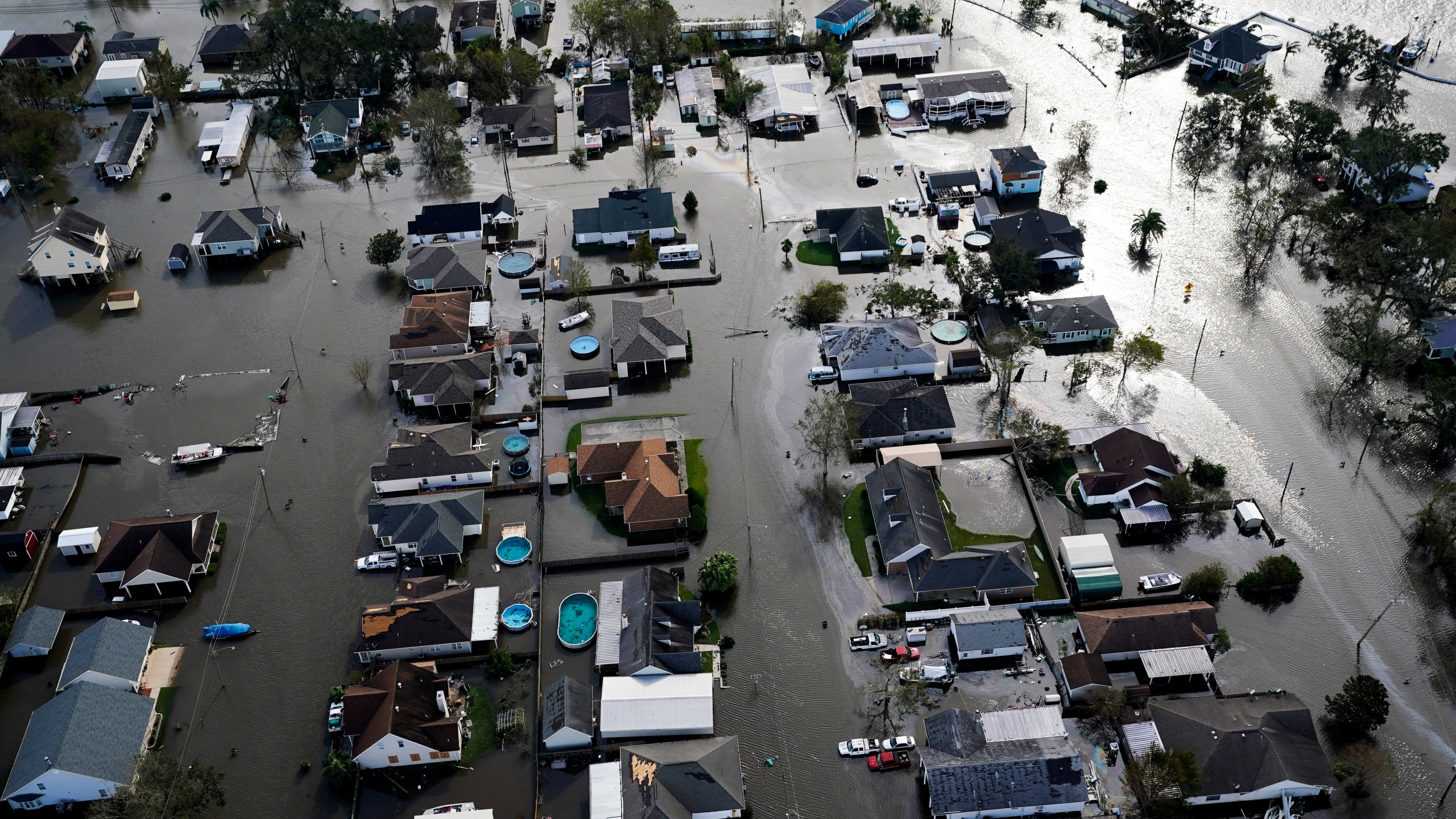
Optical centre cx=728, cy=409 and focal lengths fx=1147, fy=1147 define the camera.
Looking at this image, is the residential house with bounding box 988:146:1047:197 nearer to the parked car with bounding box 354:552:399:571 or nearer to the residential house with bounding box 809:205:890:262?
the residential house with bounding box 809:205:890:262

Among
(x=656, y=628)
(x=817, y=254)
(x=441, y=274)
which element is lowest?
(x=656, y=628)

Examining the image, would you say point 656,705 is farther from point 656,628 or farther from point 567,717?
point 567,717

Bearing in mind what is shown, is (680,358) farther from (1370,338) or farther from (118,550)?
(1370,338)

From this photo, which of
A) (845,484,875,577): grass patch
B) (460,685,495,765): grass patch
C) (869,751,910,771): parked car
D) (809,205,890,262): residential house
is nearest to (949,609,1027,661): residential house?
(869,751,910,771): parked car

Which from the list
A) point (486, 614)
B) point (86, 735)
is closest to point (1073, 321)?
point (486, 614)

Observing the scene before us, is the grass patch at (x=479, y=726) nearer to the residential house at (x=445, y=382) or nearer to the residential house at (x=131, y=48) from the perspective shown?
the residential house at (x=445, y=382)

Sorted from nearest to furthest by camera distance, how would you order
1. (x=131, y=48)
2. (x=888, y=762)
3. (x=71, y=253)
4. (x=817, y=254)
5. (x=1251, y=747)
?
1. (x=1251, y=747)
2. (x=888, y=762)
3. (x=71, y=253)
4. (x=817, y=254)
5. (x=131, y=48)

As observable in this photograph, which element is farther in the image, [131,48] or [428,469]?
[131,48]
